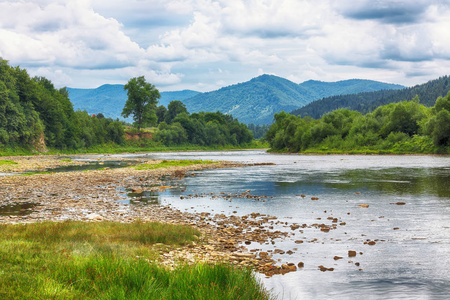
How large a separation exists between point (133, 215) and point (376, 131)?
107717 millimetres

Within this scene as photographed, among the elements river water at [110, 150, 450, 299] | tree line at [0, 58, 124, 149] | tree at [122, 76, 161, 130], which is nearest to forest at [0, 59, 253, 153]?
tree line at [0, 58, 124, 149]

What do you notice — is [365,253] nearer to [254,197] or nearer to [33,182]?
[254,197]

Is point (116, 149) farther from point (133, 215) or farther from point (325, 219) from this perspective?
point (325, 219)

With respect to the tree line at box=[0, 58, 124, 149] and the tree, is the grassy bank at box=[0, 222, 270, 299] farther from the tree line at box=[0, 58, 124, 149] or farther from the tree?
the tree

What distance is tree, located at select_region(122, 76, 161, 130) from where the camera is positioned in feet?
539


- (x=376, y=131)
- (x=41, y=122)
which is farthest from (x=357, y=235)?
(x=41, y=122)

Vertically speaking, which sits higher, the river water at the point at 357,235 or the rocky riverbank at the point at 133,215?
the rocky riverbank at the point at 133,215

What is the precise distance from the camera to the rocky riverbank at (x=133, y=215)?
43.4 feet

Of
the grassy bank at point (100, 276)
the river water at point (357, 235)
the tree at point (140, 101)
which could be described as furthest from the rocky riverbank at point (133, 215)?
the tree at point (140, 101)

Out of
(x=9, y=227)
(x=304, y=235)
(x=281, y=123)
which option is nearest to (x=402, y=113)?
(x=281, y=123)

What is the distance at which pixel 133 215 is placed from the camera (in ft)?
69.8

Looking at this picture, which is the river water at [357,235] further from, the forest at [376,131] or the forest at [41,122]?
the forest at [41,122]

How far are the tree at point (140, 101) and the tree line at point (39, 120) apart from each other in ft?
37.6

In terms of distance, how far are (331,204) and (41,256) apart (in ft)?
62.8
